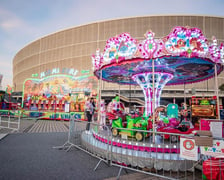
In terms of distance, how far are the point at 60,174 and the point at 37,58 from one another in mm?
52207

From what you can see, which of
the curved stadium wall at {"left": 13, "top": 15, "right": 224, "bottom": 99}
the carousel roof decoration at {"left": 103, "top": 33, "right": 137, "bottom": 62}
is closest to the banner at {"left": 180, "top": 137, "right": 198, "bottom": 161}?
the carousel roof decoration at {"left": 103, "top": 33, "right": 137, "bottom": 62}

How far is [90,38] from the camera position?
41.0 metres

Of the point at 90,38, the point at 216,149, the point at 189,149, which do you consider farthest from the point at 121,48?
the point at 90,38

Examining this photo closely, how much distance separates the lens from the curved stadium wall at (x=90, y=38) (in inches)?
1409

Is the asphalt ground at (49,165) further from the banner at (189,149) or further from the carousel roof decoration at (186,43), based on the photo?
the carousel roof decoration at (186,43)

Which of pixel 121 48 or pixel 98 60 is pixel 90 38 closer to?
pixel 98 60

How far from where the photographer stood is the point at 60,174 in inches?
139

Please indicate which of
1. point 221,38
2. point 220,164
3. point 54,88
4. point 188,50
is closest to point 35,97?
point 54,88

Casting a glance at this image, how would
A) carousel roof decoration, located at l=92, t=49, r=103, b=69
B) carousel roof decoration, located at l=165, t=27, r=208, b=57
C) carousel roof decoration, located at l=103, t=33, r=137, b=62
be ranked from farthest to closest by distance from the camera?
carousel roof decoration, located at l=92, t=49, r=103, b=69 < carousel roof decoration, located at l=103, t=33, r=137, b=62 < carousel roof decoration, located at l=165, t=27, r=208, b=57

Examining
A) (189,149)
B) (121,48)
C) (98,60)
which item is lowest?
(189,149)

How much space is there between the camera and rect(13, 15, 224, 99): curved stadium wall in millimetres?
35781

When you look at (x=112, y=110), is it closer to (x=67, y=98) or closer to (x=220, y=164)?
(x=220, y=164)

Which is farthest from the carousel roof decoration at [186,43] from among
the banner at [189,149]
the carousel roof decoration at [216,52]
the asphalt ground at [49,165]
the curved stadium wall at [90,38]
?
the curved stadium wall at [90,38]

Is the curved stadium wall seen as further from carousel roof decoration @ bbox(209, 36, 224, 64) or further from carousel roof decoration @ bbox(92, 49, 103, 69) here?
carousel roof decoration @ bbox(209, 36, 224, 64)
